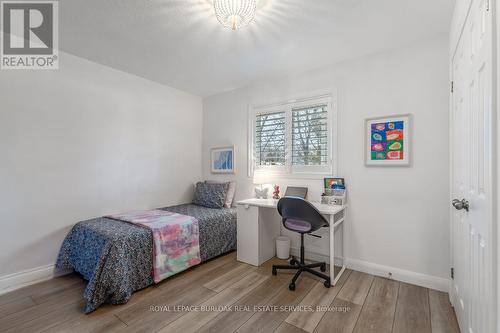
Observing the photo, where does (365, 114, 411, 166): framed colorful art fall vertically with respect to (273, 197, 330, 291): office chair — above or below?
above

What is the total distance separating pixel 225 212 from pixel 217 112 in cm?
174

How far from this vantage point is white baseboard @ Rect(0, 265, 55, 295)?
87.6 inches

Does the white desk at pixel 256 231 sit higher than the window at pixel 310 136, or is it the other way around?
the window at pixel 310 136

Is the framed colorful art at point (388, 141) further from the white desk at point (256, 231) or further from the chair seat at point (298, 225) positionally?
the chair seat at point (298, 225)

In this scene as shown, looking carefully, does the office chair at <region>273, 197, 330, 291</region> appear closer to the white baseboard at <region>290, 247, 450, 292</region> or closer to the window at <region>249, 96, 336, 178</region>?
the white baseboard at <region>290, 247, 450, 292</region>

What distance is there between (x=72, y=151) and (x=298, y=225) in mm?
2653

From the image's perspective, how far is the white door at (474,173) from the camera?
40.8 inches

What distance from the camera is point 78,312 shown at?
1916mm

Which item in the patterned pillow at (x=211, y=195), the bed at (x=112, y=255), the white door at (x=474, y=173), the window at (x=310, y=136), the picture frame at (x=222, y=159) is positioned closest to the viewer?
the white door at (x=474, y=173)

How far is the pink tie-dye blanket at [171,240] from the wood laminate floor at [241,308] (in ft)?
0.50

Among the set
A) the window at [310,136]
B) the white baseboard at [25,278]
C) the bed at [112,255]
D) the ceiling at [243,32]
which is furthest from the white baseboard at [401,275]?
the white baseboard at [25,278]

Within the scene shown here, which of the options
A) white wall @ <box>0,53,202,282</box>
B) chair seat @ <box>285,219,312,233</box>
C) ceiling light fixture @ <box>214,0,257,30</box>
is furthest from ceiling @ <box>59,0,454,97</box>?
chair seat @ <box>285,219,312,233</box>

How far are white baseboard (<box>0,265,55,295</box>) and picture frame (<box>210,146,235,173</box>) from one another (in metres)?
2.39

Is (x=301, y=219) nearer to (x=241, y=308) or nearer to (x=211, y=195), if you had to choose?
(x=241, y=308)
